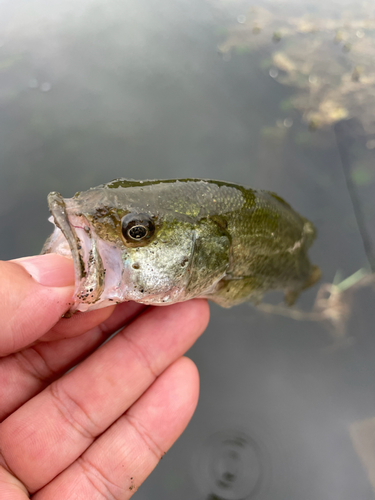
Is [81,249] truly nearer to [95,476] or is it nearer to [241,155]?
[95,476]

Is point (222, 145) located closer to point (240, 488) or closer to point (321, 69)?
point (321, 69)

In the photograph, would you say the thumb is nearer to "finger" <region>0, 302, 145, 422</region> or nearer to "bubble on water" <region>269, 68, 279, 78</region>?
"finger" <region>0, 302, 145, 422</region>

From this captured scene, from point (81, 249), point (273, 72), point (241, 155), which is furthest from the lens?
point (273, 72)

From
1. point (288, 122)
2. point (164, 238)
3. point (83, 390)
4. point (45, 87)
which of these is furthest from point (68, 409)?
point (288, 122)

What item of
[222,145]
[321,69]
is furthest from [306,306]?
[321,69]

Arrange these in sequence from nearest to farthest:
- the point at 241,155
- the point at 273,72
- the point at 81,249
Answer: the point at 81,249 < the point at 241,155 < the point at 273,72

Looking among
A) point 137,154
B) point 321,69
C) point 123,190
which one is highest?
point 321,69
